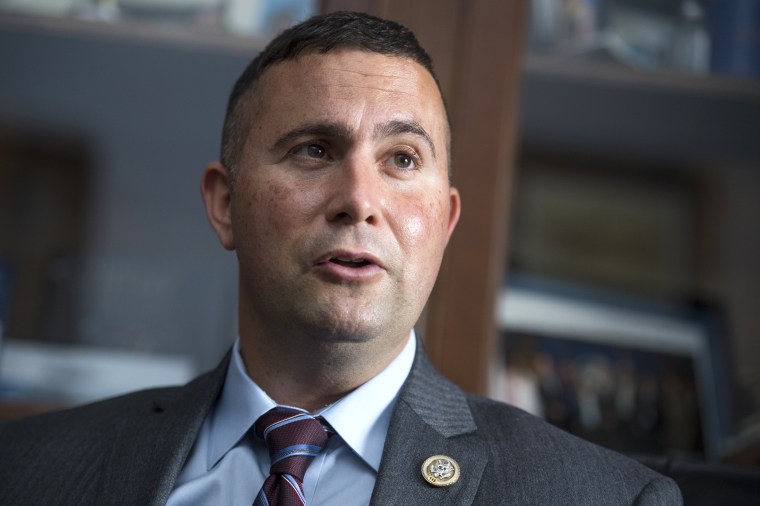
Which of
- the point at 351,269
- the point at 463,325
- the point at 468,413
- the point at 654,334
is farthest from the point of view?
the point at 654,334

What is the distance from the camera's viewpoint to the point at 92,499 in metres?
1.38

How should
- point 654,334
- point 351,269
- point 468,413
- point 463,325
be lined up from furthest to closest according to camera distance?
point 654,334 < point 463,325 < point 468,413 < point 351,269

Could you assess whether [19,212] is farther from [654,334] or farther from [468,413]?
[654,334]

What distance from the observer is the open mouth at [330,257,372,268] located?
130cm

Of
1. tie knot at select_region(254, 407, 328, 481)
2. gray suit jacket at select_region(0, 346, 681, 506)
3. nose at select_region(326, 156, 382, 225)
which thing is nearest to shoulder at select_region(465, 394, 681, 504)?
gray suit jacket at select_region(0, 346, 681, 506)

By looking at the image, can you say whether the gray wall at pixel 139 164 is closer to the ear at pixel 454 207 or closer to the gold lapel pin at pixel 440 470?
the ear at pixel 454 207

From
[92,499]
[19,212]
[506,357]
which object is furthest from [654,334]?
[19,212]

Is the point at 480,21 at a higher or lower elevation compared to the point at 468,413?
higher

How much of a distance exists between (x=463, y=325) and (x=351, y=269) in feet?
1.94

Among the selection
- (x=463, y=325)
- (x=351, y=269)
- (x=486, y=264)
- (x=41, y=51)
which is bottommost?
(x=463, y=325)

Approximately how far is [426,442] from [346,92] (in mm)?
506

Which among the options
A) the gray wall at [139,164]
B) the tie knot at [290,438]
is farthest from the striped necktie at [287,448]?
the gray wall at [139,164]

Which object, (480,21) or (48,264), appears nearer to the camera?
(480,21)

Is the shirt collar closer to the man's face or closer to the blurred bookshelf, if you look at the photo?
the man's face
